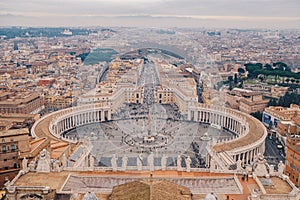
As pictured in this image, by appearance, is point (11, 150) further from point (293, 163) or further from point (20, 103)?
point (20, 103)

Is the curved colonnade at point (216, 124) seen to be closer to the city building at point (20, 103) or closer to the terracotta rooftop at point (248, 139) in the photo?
the terracotta rooftop at point (248, 139)

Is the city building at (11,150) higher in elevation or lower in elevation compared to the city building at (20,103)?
higher

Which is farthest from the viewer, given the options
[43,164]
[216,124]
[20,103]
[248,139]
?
[20,103]

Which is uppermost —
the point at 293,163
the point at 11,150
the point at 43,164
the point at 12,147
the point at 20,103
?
the point at 43,164

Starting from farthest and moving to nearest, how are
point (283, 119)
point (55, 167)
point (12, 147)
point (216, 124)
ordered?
point (216, 124)
point (283, 119)
point (12, 147)
point (55, 167)

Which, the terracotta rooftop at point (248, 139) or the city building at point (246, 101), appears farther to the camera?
the city building at point (246, 101)

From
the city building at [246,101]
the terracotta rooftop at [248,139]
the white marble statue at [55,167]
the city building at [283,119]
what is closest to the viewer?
the white marble statue at [55,167]

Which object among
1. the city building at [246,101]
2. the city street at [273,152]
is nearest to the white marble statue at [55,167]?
the city street at [273,152]

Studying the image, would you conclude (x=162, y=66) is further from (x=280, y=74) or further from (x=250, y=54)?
(x=250, y=54)

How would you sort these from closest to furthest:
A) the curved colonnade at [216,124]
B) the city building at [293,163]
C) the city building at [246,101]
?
the city building at [293,163] < the curved colonnade at [216,124] < the city building at [246,101]

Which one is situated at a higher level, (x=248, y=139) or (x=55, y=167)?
(x=55, y=167)

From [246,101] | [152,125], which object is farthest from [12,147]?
[246,101]
